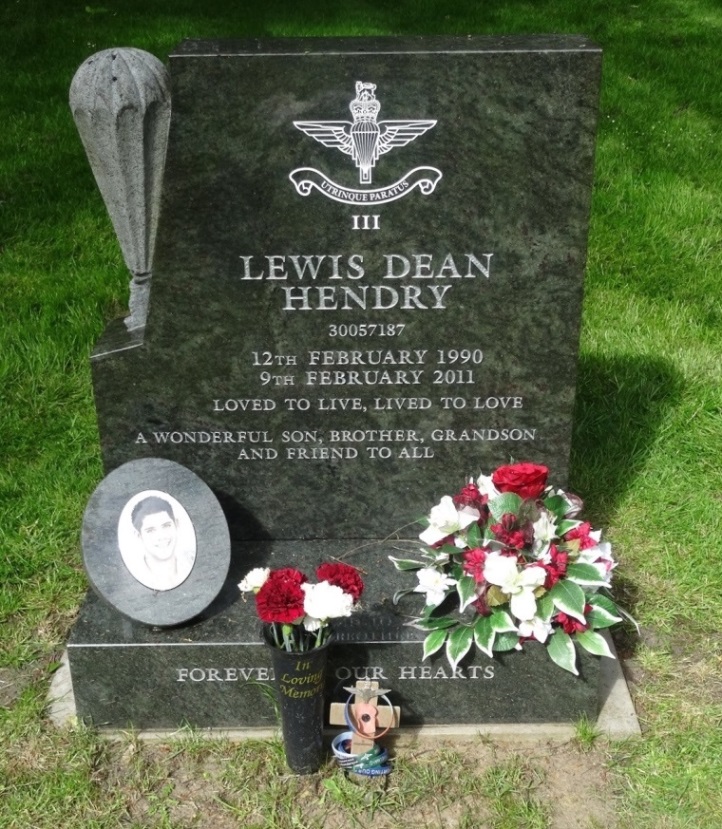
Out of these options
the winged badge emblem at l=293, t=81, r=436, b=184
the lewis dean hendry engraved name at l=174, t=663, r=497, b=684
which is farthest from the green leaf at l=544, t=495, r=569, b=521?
the winged badge emblem at l=293, t=81, r=436, b=184

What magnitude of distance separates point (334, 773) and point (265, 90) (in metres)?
1.96

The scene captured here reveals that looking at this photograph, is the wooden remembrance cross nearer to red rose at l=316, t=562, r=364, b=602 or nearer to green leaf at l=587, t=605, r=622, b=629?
red rose at l=316, t=562, r=364, b=602

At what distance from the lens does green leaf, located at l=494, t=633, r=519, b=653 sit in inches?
122

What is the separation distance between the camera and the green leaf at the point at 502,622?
10.1 ft

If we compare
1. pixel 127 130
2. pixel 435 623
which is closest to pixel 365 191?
pixel 127 130

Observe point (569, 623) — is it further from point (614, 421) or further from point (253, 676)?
point (614, 421)

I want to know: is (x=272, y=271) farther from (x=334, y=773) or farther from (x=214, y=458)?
(x=334, y=773)

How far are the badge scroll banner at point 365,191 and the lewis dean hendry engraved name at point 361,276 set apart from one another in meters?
0.18

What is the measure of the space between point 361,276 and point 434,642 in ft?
3.65

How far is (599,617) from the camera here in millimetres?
3123

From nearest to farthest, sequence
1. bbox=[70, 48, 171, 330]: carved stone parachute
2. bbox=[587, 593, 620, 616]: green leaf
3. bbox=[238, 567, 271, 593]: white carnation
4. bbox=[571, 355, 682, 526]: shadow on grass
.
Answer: bbox=[238, 567, 271, 593]: white carnation < bbox=[587, 593, 620, 616]: green leaf < bbox=[70, 48, 171, 330]: carved stone parachute < bbox=[571, 355, 682, 526]: shadow on grass

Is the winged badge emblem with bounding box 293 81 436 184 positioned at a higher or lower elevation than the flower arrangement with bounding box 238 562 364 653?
higher

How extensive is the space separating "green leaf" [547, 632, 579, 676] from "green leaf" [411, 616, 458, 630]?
29 centimetres

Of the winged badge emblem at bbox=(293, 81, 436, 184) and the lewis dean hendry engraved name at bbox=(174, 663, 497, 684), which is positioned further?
the lewis dean hendry engraved name at bbox=(174, 663, 497, 684)
